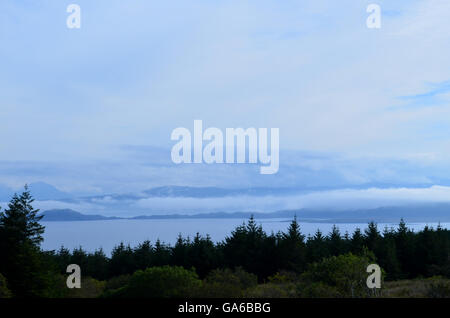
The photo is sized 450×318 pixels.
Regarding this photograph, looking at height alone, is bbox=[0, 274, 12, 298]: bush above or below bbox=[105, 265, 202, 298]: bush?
below

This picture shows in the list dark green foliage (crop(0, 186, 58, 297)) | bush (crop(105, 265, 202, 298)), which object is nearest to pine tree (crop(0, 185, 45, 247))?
dark green foliage (crop(0, 186, 58, 297))

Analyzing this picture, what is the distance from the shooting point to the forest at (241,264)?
30.5 m

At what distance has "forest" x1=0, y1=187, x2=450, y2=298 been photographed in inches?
1203

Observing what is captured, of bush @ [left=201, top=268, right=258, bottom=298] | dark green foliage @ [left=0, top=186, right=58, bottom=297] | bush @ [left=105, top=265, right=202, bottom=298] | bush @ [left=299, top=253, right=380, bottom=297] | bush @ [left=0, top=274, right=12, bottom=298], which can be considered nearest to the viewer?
bush @ [left=299, top=253, right=380, bottom=297]

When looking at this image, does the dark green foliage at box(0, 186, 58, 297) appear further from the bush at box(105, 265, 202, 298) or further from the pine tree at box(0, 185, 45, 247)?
the bush at box(105, 265, 202, 298)

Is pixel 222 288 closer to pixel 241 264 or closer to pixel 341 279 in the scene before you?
pixel 341 279

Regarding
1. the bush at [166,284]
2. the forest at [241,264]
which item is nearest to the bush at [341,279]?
the forest at [241,264]

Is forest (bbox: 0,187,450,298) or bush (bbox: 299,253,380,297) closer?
bush (bbox: 299,253,380,297)

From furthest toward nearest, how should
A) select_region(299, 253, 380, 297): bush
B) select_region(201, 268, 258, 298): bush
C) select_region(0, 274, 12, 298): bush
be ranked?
select_region(0, 274, 12, 298): bush < select_region(201, 268, 258, 298): bush < select_region(299, 253, 380, 297): bush

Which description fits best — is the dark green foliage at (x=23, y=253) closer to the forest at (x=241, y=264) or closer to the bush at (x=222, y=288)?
the forest at (x=241, y=264)

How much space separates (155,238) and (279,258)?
2455cm

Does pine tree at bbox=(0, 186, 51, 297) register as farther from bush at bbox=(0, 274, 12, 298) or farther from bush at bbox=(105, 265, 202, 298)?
bush at bbox=(105, 265, 202, 298)
